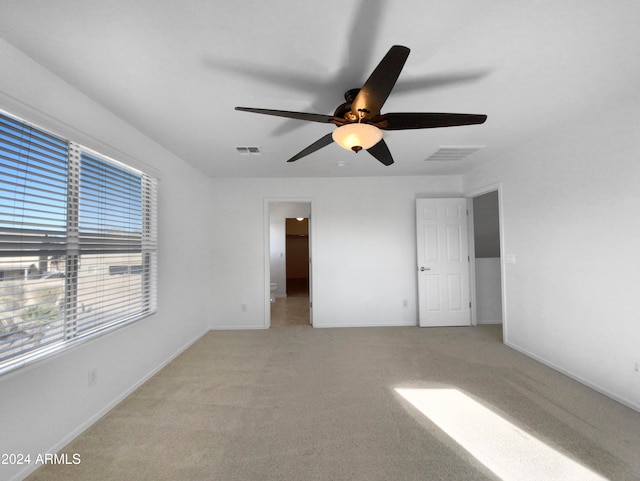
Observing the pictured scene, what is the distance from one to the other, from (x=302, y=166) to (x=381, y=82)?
8.18 ft

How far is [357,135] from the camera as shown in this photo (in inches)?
64.2

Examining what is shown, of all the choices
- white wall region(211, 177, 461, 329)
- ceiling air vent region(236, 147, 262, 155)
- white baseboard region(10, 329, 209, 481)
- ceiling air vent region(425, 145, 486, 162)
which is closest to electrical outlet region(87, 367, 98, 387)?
white baseboard region(10, 329, 209, 481)

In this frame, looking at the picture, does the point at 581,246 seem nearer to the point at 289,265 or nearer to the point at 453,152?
the point at 453,152

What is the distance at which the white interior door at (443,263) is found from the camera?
13.9 ft

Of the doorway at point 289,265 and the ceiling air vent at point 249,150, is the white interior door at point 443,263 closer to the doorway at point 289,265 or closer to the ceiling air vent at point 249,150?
the doorway at point 289,265

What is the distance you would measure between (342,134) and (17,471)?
2.65 m

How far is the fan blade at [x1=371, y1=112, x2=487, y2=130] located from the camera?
1604 millimetres

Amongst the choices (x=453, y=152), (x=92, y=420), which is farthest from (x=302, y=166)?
(x=92, y=420)

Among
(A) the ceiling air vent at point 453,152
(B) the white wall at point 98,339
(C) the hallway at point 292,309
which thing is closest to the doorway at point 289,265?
(C) the hallway at point 292,309

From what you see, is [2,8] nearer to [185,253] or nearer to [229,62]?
[229,62]

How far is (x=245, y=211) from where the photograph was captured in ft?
14.3

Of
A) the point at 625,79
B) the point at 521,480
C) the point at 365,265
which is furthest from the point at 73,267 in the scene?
the point at 625,79

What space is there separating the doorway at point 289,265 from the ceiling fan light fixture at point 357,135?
273cm

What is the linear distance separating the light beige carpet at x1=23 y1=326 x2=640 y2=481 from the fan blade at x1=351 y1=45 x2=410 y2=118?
2.11 metres
